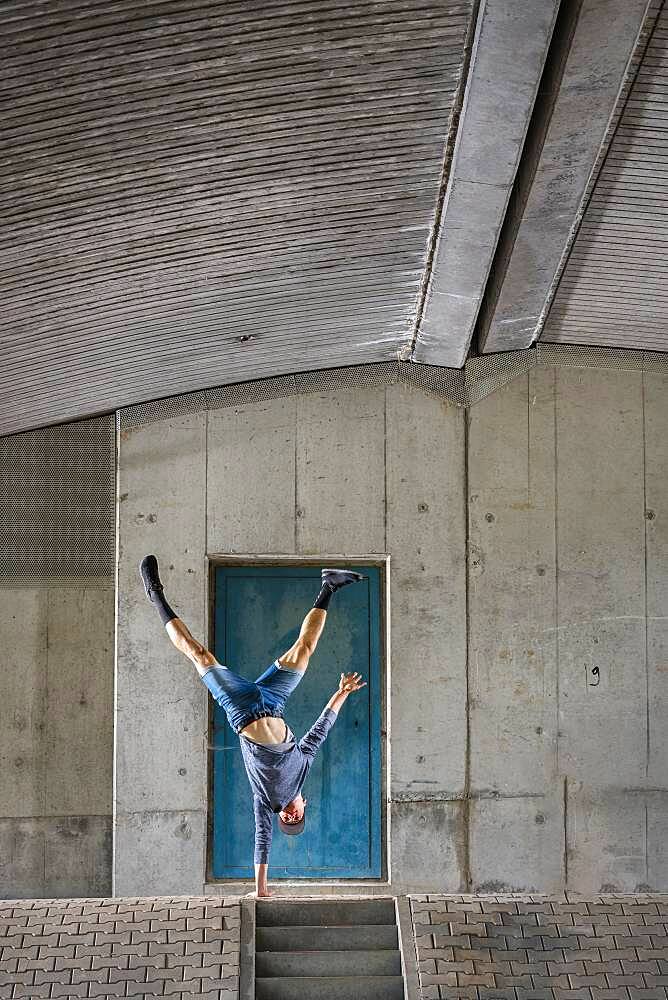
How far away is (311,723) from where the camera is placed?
11.3 metres

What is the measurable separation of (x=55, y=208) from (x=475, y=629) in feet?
20.3

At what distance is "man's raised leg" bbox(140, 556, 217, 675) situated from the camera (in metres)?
10.2

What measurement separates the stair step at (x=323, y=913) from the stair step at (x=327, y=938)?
219 mm

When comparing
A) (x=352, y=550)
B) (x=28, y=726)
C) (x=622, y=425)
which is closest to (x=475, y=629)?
(x=352, y=550)

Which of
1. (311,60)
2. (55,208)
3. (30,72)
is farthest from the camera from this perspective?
(55,208)

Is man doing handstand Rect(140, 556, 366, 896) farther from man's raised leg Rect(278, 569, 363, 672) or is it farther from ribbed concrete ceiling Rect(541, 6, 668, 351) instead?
ribbed concrete ceiling Rect(541, 6, 668, 351)

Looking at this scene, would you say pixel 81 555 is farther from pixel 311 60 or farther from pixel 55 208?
pixel 311 60

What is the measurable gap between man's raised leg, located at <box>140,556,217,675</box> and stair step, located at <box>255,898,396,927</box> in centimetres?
227

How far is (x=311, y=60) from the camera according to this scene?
5.85 meters

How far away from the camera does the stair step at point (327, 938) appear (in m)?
9.61

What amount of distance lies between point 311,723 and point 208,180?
6.15 meters

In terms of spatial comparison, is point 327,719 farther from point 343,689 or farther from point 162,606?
point 162,606

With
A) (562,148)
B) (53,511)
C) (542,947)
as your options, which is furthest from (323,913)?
(562,148)

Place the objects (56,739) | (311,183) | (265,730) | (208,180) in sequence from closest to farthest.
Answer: (208,180)
(311,183)
(265,730)
(56,739)
